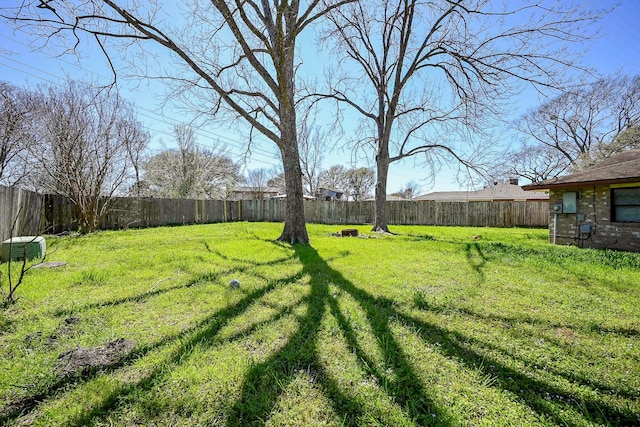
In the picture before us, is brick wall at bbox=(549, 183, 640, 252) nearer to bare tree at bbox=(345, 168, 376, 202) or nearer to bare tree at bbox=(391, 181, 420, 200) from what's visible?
bare tree at bbox=(345, 168, 376, 202)

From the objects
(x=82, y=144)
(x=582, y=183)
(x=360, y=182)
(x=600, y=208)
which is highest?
(x=360, y=182)

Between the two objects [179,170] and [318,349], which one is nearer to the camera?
[318,349]

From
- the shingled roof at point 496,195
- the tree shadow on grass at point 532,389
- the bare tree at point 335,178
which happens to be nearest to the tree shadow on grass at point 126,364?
the tree shadow on grass at point 532,389

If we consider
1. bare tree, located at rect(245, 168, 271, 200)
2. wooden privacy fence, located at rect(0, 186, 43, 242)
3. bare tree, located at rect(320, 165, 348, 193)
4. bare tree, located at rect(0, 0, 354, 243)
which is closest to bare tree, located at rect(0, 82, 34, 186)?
wooden privacy fence, located at rect(0, 186, 43, 242)

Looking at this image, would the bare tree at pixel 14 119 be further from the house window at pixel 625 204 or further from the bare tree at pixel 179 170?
the house window at pixel 625 204

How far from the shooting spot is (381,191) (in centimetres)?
1054

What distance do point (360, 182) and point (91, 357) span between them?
35.4 m

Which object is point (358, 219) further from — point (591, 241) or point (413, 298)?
point (413, 298)

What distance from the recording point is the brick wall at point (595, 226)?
6907 millimetres

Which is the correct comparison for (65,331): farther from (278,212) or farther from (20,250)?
(278,212)

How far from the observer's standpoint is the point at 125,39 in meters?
5.70

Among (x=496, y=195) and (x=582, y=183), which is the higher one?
(x=496, y=195)

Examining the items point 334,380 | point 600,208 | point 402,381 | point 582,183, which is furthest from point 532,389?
point 600,208

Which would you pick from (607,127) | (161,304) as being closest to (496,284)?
(161,304)
